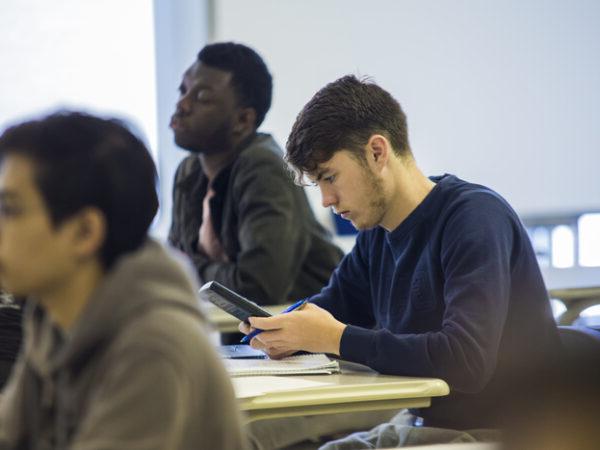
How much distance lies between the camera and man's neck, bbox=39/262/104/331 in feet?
3.32

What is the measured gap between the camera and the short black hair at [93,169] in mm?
964

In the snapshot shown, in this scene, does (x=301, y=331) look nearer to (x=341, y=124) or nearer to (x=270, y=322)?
(x=270, y=322)

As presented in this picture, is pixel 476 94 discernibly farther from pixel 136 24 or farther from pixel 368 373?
pixel 368 373

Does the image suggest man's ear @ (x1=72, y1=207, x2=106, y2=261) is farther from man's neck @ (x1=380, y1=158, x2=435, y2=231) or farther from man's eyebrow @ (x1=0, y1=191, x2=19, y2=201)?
man's neck @ (x1=380, y1=158, x2=435, y2=231)

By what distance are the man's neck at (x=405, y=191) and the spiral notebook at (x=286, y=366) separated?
34 cm

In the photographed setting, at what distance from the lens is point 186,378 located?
931 millimetres

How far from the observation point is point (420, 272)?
206cm

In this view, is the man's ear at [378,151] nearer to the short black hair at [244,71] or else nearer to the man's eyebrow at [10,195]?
the man's eyebrow at [10,195]

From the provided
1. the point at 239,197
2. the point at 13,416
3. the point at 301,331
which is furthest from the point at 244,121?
the point at 13,416

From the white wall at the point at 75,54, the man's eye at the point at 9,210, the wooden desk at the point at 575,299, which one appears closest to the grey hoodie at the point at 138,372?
the man's eye at the point at 9,210

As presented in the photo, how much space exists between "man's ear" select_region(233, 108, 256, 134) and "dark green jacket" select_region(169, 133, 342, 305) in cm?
5

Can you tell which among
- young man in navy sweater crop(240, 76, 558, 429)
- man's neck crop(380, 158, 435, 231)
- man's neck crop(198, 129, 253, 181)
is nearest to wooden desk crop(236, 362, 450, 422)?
young man in navy sweater crop(240, 76, 558, 429)

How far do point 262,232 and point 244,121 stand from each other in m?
0.47

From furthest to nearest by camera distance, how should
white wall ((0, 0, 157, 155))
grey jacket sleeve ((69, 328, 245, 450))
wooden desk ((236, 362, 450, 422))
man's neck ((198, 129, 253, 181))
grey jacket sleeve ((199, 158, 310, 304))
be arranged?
1. white wall ((0, 0, 157, 155))
2. man's neck ((198, 129, 253, 181))
3. grey jacket sleeve ((199, 158, 310, 304))
4. wooden desk ((236, 362, 450, 422))
5. grey jacket sleeve ((69, 328, 245, 450))
